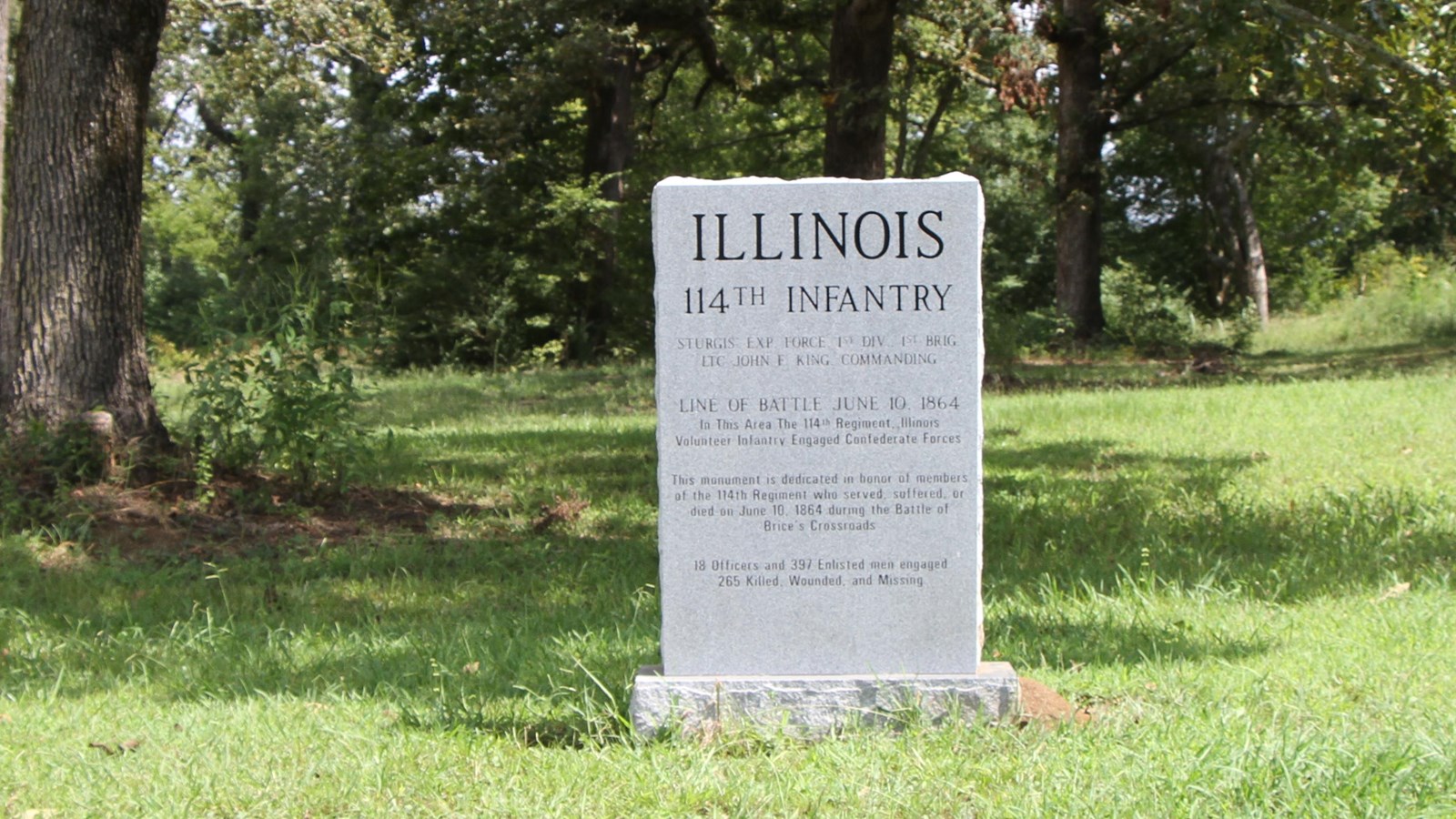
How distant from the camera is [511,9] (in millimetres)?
20500

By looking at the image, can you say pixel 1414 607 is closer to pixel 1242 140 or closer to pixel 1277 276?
pixel 1242 140

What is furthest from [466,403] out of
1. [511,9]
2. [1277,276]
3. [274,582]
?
[1277,276]

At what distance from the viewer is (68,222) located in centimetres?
874

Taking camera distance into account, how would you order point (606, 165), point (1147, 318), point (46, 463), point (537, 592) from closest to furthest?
point (537, 592), point (46, 463), point (606, 165), point (1147, 318)

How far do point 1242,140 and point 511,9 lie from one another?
15.8m

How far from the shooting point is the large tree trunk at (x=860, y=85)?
16.0m

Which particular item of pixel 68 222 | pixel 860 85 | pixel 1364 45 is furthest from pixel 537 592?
pixel 860 85

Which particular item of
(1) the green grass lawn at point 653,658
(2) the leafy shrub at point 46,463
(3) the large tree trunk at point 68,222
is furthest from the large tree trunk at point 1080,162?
(2) the leafy shrub at point 46,463

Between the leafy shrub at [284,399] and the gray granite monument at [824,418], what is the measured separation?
4585 millimetres

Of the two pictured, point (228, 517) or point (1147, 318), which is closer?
point (228, 517)

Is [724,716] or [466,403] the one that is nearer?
[724,716]

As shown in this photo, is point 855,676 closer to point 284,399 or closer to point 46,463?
point 284,399

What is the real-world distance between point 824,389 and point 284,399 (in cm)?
513

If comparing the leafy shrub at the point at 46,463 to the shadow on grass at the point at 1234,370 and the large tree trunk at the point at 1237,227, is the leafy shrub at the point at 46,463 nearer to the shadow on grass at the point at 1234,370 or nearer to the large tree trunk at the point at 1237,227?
the shadow on grass at the point at 1234,370
